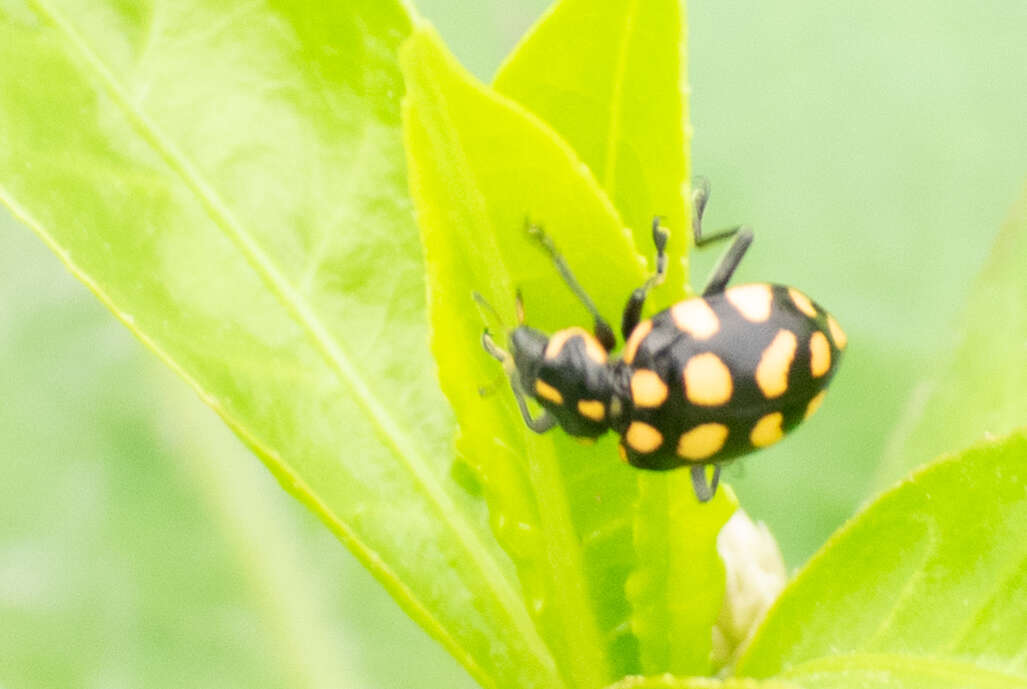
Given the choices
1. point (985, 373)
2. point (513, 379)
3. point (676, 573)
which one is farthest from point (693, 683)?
point (985, 373)

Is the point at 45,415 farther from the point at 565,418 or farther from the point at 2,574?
the point at 565,418

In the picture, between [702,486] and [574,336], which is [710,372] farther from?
[702,486]

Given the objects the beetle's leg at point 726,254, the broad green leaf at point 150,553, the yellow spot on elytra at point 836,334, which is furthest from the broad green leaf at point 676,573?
the broad green leaf at point 150,553

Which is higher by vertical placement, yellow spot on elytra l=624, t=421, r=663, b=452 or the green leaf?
the green leaf

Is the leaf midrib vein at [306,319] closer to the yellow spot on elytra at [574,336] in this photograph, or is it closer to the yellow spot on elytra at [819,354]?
the yellow spot on elytra at [574,336]

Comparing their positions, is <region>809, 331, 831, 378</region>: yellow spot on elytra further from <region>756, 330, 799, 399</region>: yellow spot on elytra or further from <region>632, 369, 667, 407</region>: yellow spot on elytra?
<region>632, 369, 667, 407</region>: yellow spot on elytra

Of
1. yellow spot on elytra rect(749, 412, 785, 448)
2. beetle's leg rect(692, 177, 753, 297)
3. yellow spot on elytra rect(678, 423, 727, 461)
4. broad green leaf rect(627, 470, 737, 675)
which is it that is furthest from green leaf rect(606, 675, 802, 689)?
beetle's leg rect(692, 177, 753, 297)
